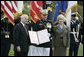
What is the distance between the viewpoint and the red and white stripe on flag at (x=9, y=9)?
8867 mm

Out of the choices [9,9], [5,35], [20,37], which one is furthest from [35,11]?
[20,37]

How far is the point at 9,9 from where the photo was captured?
9.14m

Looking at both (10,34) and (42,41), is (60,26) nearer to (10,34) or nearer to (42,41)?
(42,41)

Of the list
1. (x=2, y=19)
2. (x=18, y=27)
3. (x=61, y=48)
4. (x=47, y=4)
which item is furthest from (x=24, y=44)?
(x=47, y=4)

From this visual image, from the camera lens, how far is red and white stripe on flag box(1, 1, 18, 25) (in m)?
8.87

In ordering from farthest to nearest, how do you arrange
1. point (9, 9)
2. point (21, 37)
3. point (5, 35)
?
point (9, 9) < point (5, 35) < point (21, 37)

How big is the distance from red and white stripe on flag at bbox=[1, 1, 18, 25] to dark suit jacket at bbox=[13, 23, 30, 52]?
1654 mm

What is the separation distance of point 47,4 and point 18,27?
4.19 m

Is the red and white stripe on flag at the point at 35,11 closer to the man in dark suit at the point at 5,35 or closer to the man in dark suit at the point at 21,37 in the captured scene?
the man in dark suit at the point at 5,35

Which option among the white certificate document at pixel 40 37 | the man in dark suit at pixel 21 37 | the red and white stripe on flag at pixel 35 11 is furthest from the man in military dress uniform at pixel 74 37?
the man in dark suit at pixel 21 37

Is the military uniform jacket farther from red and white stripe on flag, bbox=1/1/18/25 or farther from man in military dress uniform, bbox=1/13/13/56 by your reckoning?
red and white stripe on flag, bbox=1/1/18/25

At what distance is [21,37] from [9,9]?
2.31 metres

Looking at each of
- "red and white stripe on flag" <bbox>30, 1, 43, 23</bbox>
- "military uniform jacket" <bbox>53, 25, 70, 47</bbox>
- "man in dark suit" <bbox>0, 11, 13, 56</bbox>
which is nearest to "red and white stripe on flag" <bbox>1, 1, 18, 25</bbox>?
"man in dark suit" <bbox>0, 11, 13, 56</bbox>

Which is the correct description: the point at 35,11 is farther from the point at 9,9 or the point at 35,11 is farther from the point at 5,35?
the point at 5,35
